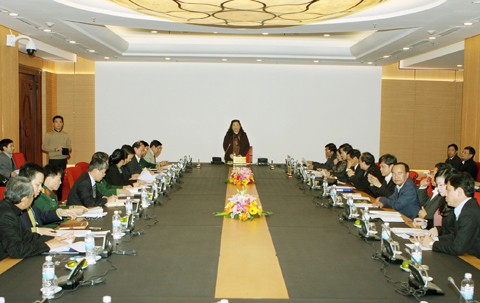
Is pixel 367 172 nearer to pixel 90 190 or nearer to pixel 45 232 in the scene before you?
pixel 90 190

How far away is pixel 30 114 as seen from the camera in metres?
11.5

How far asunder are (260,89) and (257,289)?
9.89 m

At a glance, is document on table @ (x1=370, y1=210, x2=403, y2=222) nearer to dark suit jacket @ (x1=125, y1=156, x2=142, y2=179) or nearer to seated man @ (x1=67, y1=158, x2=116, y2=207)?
seated man @ (x1=67, y1=158, x2=116, y2=207)

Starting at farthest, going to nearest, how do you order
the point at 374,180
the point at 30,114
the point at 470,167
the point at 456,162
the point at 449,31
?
the point at 30,114 → the point at 456,162 → the point at 470,167 → the point at 449,31 → the point at 374,180

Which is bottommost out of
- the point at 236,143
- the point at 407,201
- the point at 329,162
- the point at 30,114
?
the point at 407,201

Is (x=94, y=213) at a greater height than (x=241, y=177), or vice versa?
(x=241, y=177)

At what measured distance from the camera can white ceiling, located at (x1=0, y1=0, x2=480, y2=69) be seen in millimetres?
6758

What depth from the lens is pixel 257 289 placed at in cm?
286

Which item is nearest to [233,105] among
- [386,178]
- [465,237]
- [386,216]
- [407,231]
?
[386,178]

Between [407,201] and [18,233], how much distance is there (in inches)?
146

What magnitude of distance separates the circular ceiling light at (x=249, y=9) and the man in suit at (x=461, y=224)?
2024mm

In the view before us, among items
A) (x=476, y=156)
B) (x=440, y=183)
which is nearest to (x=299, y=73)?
(x=476, y=156)

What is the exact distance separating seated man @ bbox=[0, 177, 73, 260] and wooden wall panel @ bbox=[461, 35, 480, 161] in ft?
23.9

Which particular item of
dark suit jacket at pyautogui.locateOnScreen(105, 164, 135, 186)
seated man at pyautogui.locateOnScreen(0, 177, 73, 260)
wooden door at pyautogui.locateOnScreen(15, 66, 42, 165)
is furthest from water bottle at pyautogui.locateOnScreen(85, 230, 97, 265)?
wooden door at pyautogui.locateOnScreen(15, 66, 42, 165)
